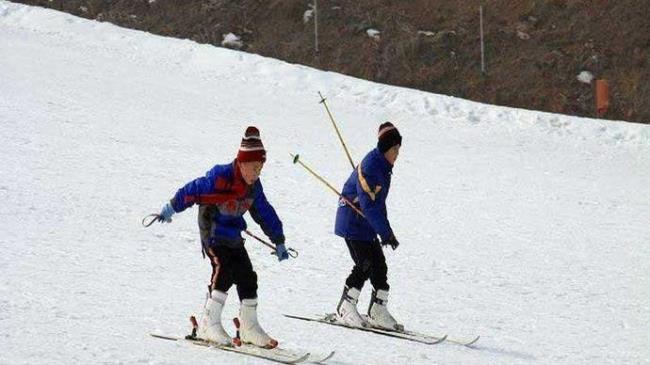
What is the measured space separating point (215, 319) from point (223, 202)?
2.45 ft

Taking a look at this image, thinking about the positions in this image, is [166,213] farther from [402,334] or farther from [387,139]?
[402,334]

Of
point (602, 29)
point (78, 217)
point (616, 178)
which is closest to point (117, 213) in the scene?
point (78, 217)

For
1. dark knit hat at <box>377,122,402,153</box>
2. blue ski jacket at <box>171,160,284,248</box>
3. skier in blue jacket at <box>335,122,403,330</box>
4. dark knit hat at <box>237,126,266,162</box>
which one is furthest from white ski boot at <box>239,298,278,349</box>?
dark knit hat at <box>377,122,402,153</box>

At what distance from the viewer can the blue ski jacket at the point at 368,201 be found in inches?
314

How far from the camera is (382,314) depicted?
8.30 meters

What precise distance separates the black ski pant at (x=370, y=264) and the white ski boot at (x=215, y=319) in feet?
4.84

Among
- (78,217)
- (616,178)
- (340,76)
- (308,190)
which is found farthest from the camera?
(340,76)

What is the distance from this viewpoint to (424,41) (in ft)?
83.9

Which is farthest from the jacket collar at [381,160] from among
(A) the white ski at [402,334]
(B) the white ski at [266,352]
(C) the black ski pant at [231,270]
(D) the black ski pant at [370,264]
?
Result: (B) the white ski at [266,352]

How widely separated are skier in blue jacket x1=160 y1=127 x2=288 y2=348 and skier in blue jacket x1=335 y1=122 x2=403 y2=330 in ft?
3.65

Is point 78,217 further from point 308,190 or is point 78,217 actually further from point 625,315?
point 625,315

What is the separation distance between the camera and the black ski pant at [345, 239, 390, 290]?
8305mm

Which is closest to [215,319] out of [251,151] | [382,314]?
[251,151]

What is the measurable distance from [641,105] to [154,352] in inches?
695
